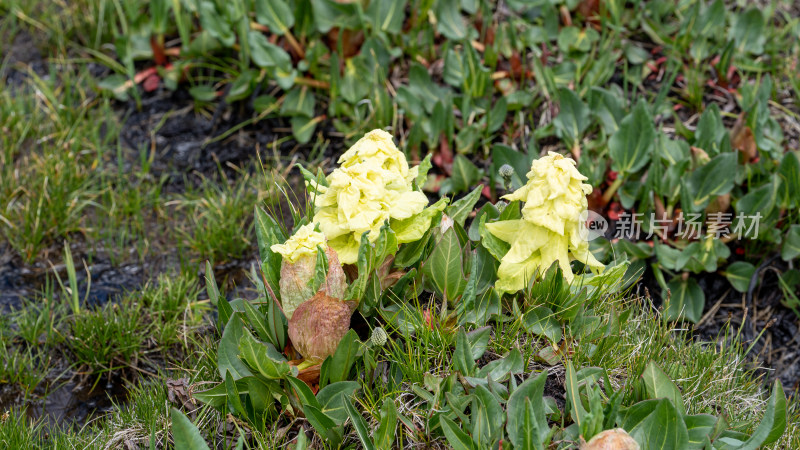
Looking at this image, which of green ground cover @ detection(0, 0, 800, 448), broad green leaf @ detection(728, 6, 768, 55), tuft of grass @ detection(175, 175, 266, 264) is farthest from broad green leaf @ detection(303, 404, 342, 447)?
broad green leaf @ detection(728, 6, 768, 55)

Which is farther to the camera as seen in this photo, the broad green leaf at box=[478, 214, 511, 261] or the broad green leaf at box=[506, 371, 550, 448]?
the broad green leaf at box=[478, 214, 511, 261]

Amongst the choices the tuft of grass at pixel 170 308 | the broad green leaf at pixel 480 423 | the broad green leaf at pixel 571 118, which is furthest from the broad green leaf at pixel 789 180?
the tuft of grass at pixel 170 308

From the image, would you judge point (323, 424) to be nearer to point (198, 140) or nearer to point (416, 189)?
point (416, 189)

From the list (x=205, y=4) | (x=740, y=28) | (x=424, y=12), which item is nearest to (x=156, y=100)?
(x=205, y=4)

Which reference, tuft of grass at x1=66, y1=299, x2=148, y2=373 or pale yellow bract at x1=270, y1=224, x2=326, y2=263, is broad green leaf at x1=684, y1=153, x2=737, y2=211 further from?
tuft of grass at x1=66, y1=299, x2=148, y2=373

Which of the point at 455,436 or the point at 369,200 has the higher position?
the point at 369,200

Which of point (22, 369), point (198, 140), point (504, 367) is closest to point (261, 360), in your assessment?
point (504, 367)

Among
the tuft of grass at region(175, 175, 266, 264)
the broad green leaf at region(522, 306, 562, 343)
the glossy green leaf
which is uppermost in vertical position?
the glossy green leaf
